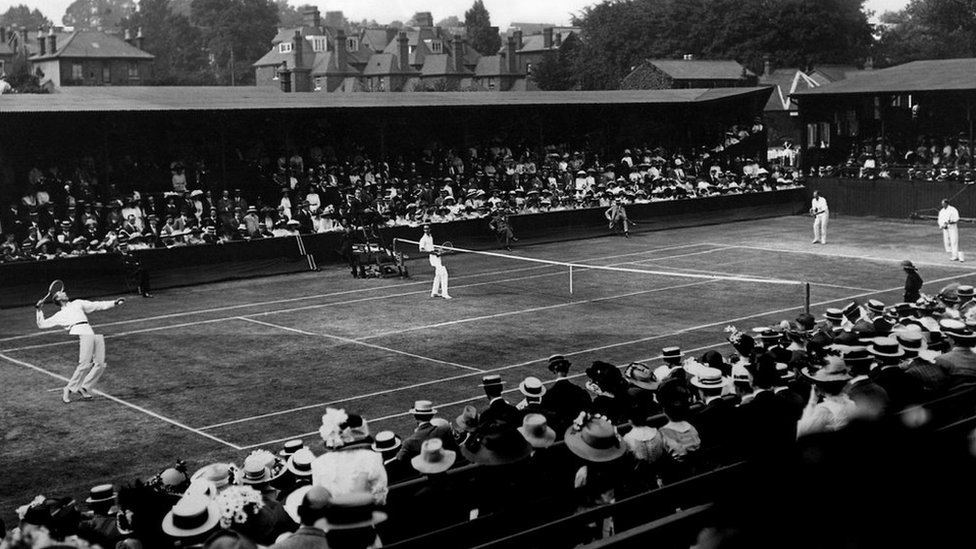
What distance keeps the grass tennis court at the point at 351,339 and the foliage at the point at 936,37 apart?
63411 millimetres

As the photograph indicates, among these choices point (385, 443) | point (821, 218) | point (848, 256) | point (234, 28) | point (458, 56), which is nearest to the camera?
point (385, 443)

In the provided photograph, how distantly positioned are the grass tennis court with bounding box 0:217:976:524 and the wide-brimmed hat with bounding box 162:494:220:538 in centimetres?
692

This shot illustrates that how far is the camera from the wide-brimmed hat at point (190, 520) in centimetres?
705

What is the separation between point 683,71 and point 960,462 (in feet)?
269

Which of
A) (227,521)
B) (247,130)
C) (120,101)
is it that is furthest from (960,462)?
(247,130)

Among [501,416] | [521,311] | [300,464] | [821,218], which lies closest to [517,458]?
[501,416]

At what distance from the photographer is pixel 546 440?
344 inches

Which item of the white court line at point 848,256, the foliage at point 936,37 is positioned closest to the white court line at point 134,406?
the white court line at point 848,256

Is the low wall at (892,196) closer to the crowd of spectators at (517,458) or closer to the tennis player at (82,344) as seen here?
the crowd of spectators at (517,458)

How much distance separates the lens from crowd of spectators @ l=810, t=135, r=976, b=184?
1786 inches

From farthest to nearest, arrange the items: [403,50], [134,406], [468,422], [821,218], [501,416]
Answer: [403,50] → [821,218] → [134,406] → [468,422] → [501,416]

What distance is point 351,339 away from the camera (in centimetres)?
2283

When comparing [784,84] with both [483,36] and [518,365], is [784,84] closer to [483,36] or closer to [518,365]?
[483,36]

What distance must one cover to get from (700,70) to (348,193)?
5106cm
